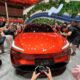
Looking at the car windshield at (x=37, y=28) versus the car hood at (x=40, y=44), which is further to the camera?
the car windshield at (x=37, y=28)

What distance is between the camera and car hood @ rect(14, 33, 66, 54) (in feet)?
18.2

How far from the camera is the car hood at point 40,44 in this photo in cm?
554

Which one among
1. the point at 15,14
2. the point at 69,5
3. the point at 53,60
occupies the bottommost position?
the point at 15,14

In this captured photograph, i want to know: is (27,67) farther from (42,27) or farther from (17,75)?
(42,27)

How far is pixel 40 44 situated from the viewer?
18.8 feet

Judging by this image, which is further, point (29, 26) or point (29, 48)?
point (29, 26)

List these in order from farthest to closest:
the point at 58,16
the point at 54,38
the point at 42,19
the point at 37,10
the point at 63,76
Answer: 1. the point at 37,10
2. the point at 42,19
3. the point at 58,16
4. the point at 54,38
5. the point at 63,76

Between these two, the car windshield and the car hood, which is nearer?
the car hood

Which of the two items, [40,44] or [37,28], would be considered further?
[37,28]

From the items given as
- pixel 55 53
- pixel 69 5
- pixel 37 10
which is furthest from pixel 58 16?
pixel 55 53

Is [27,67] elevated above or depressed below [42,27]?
below

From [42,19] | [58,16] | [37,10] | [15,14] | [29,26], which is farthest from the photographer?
[15,14]

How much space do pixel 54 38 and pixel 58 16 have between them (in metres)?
13.0

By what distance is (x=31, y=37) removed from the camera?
6266 millimetres
